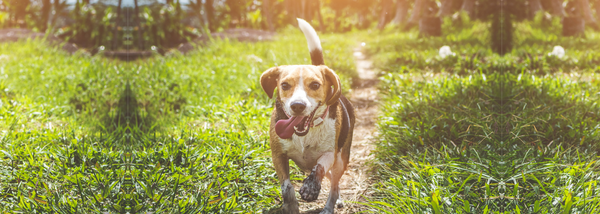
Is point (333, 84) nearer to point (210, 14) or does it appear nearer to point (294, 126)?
point (294, 126)

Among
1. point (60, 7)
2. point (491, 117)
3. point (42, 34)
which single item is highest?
point (60, 7)

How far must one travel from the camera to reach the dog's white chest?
2598 millimetres

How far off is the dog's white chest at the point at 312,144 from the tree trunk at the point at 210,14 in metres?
8.50

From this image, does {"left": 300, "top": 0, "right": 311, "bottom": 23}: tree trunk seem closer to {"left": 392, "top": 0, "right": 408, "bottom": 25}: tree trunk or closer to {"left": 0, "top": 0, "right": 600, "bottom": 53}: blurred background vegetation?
{"left": 0, "top": 0, "right": 600, "bottom": 53}: blurred background vegetation

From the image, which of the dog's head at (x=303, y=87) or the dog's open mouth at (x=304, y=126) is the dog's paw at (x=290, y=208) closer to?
the dog's open mouth at (x=304, y=126)

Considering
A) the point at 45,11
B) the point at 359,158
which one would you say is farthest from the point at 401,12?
the point at 359,158

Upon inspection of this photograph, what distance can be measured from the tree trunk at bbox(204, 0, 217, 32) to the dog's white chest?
27.9 feet

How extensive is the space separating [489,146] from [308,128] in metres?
1.83

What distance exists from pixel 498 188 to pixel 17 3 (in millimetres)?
7606

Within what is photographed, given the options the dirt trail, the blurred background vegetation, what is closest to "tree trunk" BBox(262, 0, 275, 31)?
the blurred background vegetation

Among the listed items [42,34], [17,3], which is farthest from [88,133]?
[42,34]

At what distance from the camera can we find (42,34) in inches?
299

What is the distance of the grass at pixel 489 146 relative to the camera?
247 centimetres

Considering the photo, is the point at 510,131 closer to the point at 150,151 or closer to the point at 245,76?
the point at 150,151
